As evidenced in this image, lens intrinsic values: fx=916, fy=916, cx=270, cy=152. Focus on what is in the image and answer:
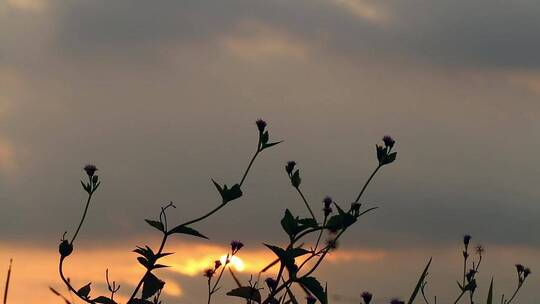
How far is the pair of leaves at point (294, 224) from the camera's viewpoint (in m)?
5.84

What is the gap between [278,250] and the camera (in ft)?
19.1

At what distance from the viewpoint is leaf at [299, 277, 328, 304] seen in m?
5.81

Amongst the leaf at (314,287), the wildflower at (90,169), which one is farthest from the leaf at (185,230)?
the wildflower at (90,169)

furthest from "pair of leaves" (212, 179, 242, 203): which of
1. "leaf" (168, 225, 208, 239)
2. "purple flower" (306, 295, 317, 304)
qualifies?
"purple flower" (306, 295, 317, 304)

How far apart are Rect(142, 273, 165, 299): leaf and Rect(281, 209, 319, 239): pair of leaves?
0.90m

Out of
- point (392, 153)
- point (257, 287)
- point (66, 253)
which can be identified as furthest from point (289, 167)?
point (66, 253)

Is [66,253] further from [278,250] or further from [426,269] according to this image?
[426,269]

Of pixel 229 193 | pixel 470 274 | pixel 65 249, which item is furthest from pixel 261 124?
pixel 470 274

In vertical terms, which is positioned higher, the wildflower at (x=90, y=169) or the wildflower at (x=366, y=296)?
the wildflower at (x=90, y=169)

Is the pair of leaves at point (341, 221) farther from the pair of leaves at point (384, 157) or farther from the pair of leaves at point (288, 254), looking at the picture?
the pair of leaves at point (384, 157)

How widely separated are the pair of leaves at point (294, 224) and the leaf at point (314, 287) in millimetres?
299

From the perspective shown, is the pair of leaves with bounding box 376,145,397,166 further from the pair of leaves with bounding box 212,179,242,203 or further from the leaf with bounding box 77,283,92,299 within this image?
the leaf with bounding box 77,283,92,299

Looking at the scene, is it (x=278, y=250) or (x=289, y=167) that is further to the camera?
(x=289, y=167)

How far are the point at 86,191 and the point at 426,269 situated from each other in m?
2.70
